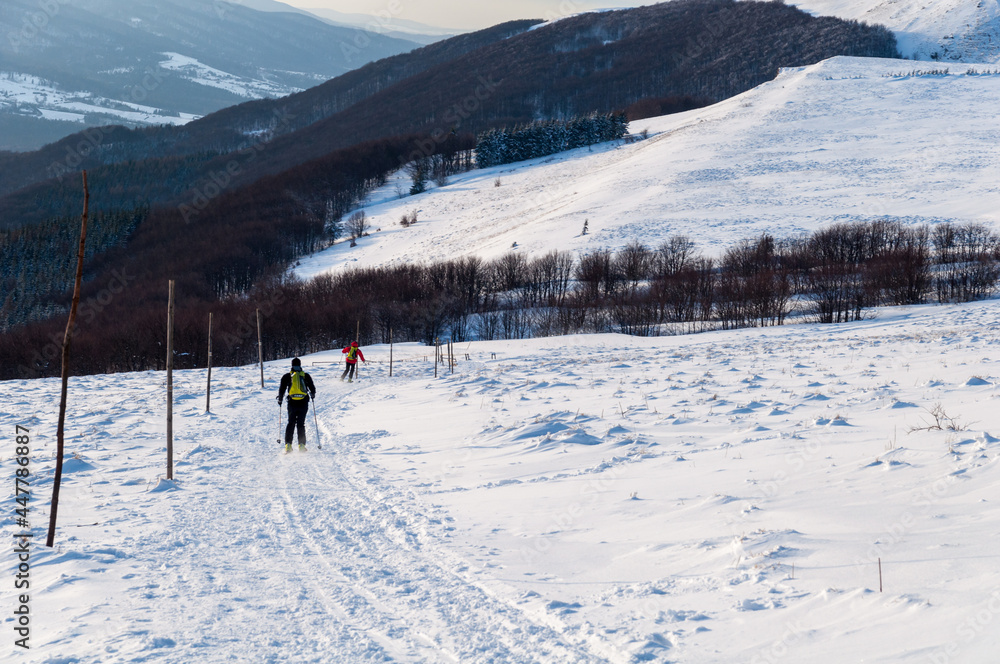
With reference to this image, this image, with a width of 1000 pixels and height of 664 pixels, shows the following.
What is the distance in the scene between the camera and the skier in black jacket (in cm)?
1403

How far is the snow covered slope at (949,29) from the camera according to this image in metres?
162

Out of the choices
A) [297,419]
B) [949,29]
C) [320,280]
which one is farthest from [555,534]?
[949,29]

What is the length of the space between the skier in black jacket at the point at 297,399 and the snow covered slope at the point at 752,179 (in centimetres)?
5457

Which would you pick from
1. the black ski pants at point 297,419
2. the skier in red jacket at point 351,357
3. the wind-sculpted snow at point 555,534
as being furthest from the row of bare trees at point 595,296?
the black ski pants at point 297,419

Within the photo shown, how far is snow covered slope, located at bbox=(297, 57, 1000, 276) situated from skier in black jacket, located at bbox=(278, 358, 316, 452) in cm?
5457

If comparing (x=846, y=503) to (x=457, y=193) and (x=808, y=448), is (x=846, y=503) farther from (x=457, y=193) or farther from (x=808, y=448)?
(x=457, y=193)

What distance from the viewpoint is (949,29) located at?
6885 inches

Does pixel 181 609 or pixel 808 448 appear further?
pixel 808 448

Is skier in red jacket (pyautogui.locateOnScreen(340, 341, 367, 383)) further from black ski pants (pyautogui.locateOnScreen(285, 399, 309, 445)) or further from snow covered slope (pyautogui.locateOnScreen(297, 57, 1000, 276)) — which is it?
snow covered slope (pyautogui.locateOnScreen(297, 57, 1000, 276))

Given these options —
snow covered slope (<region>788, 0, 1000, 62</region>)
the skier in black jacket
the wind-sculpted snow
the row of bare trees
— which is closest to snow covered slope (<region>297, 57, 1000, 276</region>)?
the row of bare trees

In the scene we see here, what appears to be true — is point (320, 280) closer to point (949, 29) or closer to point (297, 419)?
point (297, 419)

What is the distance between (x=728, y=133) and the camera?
10138 cm

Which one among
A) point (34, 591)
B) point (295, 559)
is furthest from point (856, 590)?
point (34, 591)

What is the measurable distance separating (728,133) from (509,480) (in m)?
103
